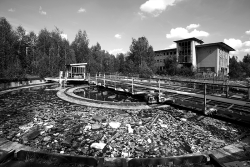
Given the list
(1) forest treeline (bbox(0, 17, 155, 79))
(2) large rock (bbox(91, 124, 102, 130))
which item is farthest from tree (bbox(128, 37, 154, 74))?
(2) large rock (bbox(91, 124, 102, 130))

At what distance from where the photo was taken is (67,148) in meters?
3.12

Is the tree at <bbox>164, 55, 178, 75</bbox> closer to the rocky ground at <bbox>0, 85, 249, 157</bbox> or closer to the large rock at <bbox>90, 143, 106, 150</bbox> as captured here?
the rocky ground at <bbox>0, 85, 249, 157</bbox>

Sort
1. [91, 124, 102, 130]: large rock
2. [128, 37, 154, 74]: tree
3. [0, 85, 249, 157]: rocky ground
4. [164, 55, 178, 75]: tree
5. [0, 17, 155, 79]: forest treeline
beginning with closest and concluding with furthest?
[0, 85, 249, 157]: rocky ground → [91, 124, 102, 130]: large rock → [0, 17, 155, 79]: forest treeline → [164, 55, 178, 75]: tree → [128, 37, 154, 74]: tree

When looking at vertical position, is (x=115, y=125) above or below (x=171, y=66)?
below

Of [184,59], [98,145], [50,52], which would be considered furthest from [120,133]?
[184,59]

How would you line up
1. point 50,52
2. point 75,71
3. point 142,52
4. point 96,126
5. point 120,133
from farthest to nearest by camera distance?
point 142,52 < point 50,52 < point 75,71 < point 96,126 < point 120,133

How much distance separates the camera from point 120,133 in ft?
12.8

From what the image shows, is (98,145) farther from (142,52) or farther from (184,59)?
(184,59)

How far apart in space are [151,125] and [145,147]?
1396mm

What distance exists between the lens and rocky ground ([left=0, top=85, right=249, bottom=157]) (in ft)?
10.2

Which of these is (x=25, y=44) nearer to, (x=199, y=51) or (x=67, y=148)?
(x=67, y=148)

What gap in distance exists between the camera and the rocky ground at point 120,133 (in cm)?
309

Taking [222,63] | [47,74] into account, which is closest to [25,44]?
[47,74]

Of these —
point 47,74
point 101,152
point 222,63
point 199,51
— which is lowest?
point 101,152
